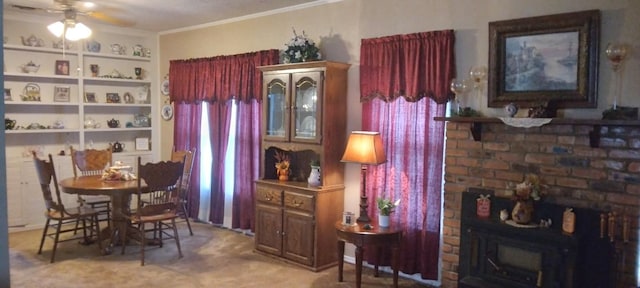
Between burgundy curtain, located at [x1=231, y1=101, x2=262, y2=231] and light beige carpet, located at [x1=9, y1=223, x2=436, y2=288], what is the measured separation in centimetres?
48

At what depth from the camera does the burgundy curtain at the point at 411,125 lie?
12.7ft

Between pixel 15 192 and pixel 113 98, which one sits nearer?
pixel 15 192

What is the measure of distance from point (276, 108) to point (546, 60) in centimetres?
248

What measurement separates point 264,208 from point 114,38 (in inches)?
140

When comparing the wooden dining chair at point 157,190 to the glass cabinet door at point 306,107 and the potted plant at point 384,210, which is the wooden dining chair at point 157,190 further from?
Result: the potted plant at point 384,210

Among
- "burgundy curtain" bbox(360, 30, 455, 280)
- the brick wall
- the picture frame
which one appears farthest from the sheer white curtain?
the brick wall

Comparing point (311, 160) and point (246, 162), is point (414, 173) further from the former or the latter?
point (246, 162)

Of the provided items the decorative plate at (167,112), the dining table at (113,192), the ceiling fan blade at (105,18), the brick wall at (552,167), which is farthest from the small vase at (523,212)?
the decorative plate at (167,112)

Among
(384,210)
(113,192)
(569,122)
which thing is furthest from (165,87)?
(569,122)

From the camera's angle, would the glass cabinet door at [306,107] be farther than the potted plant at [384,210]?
Yes

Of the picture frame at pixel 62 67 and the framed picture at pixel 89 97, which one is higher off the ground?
the picture frame at pixel 62 67

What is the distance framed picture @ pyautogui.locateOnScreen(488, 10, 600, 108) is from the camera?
3119mm

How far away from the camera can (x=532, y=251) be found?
3133 millimetres

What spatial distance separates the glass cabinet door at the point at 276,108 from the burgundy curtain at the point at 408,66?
791 mm
